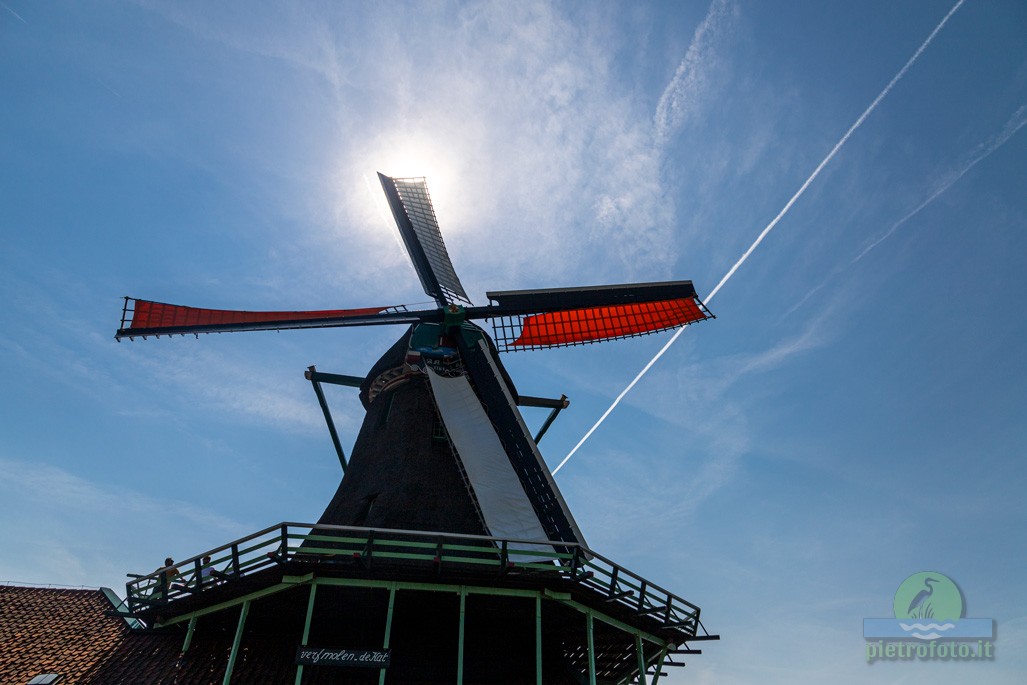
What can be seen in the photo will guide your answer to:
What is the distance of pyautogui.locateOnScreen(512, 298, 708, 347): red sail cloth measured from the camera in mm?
23047

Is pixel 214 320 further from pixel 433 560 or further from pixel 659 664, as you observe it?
pixel 659 664

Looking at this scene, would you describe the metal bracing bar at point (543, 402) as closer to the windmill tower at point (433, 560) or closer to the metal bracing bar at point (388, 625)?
the windmill tower at point (433, 560)

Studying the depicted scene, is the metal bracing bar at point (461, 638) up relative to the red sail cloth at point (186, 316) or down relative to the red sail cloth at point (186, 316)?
down

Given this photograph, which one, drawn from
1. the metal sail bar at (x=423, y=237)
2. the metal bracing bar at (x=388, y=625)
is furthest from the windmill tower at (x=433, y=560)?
the metal sail bar at (x=423, y=237)

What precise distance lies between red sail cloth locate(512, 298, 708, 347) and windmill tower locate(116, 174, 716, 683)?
4.35ft

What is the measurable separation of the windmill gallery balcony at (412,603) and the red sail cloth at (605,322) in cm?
968

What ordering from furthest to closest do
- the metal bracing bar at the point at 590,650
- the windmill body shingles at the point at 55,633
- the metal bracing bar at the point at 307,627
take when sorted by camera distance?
the windmill body shingles at the point at 55,633
the metal bracing bar at the point at 590,650
the metal bracing bar at the point at 307,627

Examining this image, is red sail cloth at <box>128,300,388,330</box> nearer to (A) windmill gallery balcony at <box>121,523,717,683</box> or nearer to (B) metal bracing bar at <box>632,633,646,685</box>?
(A) windmill gallery balcony at <box>121,523,717,683</box>

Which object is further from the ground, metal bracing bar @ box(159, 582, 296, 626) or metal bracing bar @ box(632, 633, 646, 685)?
metal bracing bar @ box(159, 582, 296, 626)

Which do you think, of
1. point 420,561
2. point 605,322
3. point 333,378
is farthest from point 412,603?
point 605,322

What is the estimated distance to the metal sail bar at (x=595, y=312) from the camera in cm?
2111

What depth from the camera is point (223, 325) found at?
19.3 metres

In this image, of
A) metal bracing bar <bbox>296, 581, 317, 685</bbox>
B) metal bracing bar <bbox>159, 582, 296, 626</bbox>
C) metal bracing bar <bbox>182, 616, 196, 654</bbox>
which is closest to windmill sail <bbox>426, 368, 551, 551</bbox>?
metal bracing bar <bbox>296, 581, 317, 685</bbox>

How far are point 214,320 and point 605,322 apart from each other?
42.6ft
